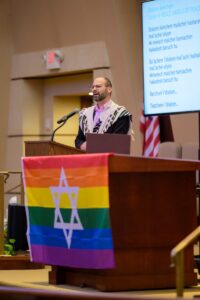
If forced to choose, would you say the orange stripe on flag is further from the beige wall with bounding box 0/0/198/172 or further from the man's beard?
the beige wall with bounding box 0/0/198/172

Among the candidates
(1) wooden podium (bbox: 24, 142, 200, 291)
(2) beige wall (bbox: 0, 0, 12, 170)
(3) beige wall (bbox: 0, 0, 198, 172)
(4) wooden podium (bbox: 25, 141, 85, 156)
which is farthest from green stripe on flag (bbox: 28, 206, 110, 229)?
(2) beige wall (bbox: 0, 0, 12, 170)

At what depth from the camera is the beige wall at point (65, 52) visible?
10070mm

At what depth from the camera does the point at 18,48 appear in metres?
11.3

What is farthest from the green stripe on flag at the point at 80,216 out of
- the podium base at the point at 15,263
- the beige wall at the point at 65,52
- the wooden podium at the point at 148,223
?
the beige wall at the point at 65,52

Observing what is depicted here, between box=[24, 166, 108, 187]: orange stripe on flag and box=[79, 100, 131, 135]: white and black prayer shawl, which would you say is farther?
box=[79, 100, 131, 135]: white and black prayer shawl

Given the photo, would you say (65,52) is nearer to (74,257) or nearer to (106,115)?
(106,115)

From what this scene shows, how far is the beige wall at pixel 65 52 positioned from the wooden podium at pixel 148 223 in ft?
16.5

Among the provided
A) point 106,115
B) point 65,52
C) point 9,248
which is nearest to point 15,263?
point 9,248

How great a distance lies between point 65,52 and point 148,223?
658cm

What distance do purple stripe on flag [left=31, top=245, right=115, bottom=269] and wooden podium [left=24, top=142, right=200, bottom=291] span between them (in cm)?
11

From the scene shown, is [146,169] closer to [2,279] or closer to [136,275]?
[136,275]

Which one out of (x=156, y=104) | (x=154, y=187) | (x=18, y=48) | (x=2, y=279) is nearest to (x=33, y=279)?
(x=2, y=279)

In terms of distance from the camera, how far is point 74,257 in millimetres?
4438

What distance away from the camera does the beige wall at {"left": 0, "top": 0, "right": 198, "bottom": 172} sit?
396 inches
